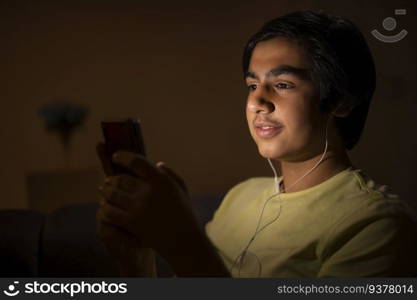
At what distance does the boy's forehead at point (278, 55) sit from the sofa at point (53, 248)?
0.42 meters

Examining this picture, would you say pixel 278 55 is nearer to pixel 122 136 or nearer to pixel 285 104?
pixel 285 104

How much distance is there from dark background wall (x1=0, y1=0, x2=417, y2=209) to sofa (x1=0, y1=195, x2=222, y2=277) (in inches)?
3.3

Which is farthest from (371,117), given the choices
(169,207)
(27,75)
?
(27,75)

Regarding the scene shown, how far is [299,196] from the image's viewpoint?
2.99 ft

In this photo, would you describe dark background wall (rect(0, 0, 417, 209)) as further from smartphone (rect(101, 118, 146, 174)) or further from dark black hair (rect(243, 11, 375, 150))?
smartphone (rect(101, 118, 146, 174))

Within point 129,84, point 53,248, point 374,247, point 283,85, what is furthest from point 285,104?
point 53,248

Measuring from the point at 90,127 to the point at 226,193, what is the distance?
38 cm

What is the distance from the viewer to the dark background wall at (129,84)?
1136mm

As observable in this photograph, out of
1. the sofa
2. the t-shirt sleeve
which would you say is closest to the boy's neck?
the t-shirt sleeve

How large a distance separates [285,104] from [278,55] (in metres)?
0.09

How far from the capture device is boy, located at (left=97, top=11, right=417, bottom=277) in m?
0.72

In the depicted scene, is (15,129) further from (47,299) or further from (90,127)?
(47,299)

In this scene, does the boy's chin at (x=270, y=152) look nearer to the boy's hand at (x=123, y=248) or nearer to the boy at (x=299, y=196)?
the boy at (x=299, y=196)

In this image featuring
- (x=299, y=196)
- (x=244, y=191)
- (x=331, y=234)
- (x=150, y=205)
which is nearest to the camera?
(x=150, y=205)
